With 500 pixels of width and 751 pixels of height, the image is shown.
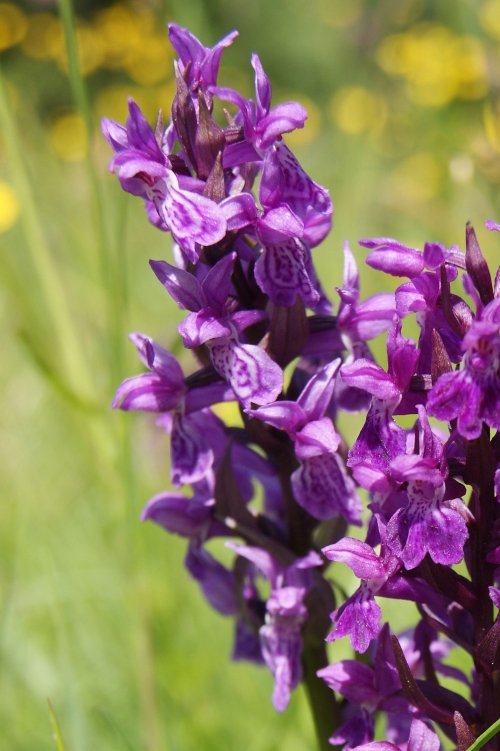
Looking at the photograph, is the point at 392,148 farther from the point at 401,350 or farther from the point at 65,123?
the point at 401,350

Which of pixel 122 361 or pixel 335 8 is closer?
pixel 122 361

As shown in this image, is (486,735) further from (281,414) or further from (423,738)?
(281,414)

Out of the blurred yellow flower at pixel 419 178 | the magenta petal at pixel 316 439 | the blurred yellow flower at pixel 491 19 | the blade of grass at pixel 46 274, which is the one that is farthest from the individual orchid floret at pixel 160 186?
the blurred yellow flower at pixel 491 19

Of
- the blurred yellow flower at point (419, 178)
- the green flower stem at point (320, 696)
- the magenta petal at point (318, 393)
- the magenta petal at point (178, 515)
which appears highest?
the magenta petal at point (318, 393)

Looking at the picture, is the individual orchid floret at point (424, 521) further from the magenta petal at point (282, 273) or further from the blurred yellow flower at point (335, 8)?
the blurred yellow flower at point (335, 8)

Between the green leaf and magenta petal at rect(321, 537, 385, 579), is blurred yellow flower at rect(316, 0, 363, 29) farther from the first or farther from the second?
the green leaf

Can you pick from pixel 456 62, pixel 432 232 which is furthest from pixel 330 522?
pixel 456 62

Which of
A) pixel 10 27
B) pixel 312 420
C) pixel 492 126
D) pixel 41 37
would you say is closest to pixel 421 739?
pixel 312 420
